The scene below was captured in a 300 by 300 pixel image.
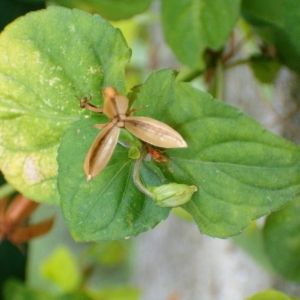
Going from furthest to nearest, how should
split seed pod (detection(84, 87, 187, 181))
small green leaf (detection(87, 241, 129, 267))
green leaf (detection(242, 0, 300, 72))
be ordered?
small green leaf (detection(87, 241, 129, 267)) < green leaf (detection(242, 0, 300, 72)) < split seed pod (detection(84, 87, 187, 181))

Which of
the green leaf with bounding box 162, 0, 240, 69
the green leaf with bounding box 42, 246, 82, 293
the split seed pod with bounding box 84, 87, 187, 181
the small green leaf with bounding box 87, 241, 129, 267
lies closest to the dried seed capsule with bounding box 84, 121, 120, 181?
the split seed pod with bounding box 84, 87, 187, 181

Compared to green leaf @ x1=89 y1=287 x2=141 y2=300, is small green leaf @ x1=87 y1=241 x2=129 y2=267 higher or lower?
lower

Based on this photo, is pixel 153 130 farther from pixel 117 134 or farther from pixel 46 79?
pixel 46 79

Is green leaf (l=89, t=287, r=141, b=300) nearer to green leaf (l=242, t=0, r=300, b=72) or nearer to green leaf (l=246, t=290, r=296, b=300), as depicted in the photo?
green leaf (l=246, t=290, r=296, b=300)

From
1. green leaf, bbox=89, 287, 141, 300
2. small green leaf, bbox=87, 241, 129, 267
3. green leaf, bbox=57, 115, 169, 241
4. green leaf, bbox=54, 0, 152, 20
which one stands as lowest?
small green leaf, bbox=87, 241, 129, 267

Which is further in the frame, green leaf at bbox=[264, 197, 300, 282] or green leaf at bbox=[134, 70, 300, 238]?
green leaf at bbox=[264, 197, 300, 282]

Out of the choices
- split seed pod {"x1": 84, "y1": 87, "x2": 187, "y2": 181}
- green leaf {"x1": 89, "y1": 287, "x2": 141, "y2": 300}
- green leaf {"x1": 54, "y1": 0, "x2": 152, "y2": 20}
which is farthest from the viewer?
green leaf {"x1": 89, "y1": 287, "x2": 141, "y2": 300}

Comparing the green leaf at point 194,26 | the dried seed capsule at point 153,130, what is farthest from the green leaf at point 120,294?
the dried seed capsule at point 153,130
